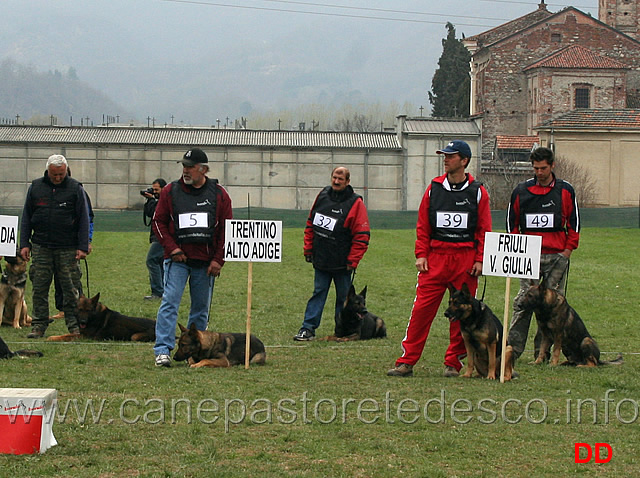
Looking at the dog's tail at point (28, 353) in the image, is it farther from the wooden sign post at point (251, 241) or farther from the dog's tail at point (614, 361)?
the dog's tail at point (614, 361)

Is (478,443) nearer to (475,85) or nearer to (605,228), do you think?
(605,228)

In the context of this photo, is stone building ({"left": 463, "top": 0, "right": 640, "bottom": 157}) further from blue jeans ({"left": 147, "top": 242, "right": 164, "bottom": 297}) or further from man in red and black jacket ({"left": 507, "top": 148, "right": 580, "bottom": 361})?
man in red and black jacket ({"left": 507, "top": 148, "right": 580, "bottom": 361})

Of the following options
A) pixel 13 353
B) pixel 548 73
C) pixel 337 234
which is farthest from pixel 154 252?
pixel 548 73

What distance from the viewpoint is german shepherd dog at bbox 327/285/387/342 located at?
1202 cm

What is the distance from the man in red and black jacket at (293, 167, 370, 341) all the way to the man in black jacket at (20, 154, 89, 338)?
273 cm

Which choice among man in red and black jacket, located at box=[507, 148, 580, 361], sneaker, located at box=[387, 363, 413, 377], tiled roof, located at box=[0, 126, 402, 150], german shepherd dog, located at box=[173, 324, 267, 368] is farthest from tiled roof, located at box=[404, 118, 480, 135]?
sneaker, located at box=[387, 363, 413, 377]

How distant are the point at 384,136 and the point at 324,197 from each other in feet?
150

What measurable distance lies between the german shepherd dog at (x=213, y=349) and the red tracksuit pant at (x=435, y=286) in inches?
60.0

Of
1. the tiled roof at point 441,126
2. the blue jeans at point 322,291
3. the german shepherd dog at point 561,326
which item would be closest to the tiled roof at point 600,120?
the tiled roof at point 441,126

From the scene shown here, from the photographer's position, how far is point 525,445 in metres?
6.26

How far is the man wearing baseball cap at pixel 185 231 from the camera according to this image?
950 cm

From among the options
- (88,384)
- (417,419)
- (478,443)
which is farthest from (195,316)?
(478,443)

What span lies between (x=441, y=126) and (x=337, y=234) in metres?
46.9

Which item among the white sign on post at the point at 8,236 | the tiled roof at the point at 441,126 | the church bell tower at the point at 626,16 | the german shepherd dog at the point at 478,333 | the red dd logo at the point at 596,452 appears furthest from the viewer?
the church bell tower at the point at 626,16
